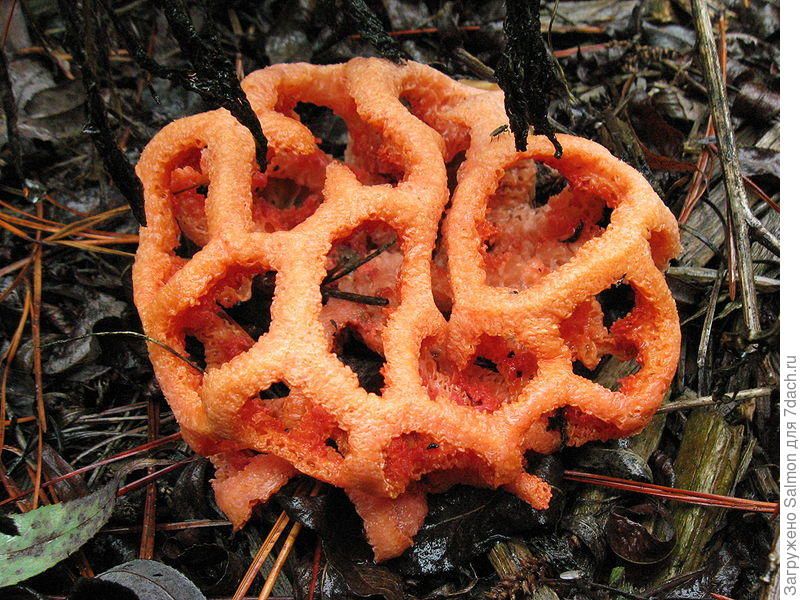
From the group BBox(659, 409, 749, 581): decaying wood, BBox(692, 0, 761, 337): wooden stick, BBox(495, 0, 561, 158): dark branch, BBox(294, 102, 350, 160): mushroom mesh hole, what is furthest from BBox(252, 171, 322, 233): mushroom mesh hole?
BBox(659, 409, 749, 581): decaying wood

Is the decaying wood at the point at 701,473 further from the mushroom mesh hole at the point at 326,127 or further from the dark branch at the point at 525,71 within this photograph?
the mushroom mesh hole at the point at 326,127

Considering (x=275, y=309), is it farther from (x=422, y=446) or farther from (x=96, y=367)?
(x=96, y=367)

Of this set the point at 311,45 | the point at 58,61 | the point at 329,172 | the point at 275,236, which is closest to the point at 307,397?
the point at 275,236

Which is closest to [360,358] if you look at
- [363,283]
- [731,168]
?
[363,283]

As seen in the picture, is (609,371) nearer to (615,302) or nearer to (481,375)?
(615,302)

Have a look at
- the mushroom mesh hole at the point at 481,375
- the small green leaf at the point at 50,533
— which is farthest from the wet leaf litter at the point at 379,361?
the mushroom mesh hole at the point at 481,375

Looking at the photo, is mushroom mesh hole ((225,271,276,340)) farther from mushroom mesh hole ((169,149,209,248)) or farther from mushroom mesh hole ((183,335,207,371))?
mushroom mesh hole ((169,149,209,248))
